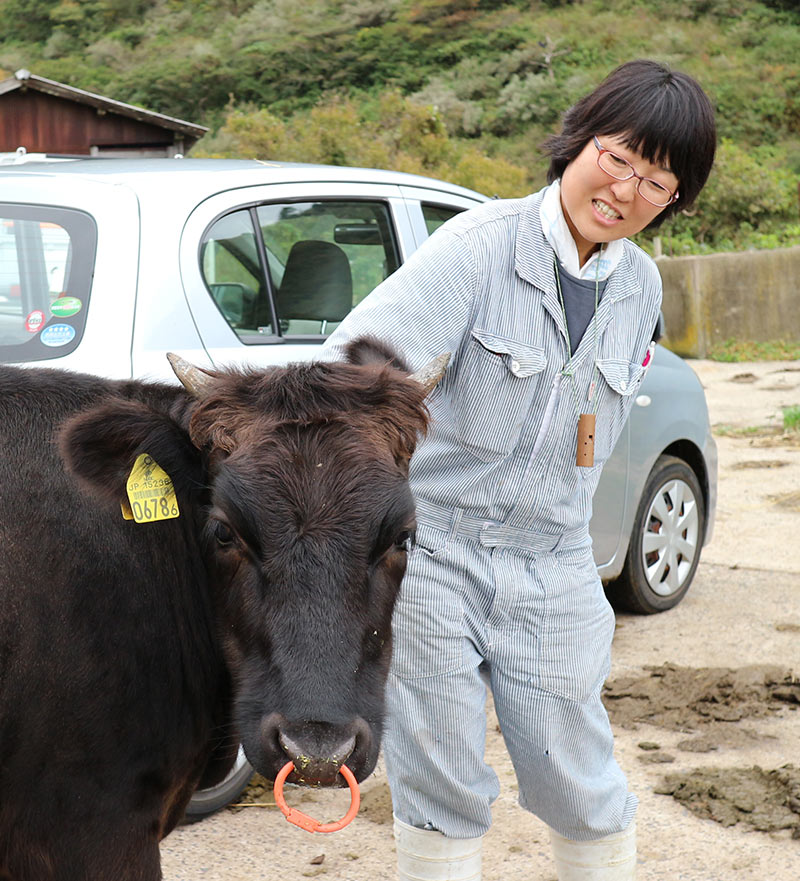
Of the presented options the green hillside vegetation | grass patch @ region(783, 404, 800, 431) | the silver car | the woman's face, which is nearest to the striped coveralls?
the woman's face

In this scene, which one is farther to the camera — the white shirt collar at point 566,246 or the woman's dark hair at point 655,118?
the white shirt collar at point 566,246

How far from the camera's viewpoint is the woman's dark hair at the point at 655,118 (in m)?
2.57

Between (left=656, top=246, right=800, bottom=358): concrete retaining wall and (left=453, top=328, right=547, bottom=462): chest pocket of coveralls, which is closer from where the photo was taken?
(left=453, top=328, right=547, bottom=462): chest pocket of coveralls

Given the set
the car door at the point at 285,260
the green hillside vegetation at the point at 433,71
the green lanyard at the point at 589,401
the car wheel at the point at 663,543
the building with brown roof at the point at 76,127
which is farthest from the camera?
the green hillside vegetation at the point at 433,71

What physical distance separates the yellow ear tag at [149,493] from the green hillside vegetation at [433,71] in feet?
64.3

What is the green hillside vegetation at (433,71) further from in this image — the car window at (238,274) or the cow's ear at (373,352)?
the cow's ear at (373,352)

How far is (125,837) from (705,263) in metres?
14.6

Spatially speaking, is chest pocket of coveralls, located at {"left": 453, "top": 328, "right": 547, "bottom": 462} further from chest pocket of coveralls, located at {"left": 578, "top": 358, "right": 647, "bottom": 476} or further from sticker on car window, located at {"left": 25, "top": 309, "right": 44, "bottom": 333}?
sticker on car window, located at {"left": 25, "top": 309, "right": 44, "bottom": 333}

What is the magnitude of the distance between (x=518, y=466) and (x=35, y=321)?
1800mm

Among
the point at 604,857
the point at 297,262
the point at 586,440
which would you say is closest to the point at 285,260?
the point at 297,262

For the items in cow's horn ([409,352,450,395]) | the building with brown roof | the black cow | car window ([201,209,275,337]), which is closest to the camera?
the black cow

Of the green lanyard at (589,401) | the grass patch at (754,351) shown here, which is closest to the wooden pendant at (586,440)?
the green lanyard at (589,401)

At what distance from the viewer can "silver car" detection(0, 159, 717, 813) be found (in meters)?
3.55

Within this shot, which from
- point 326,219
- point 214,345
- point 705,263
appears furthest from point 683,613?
point 705,263
